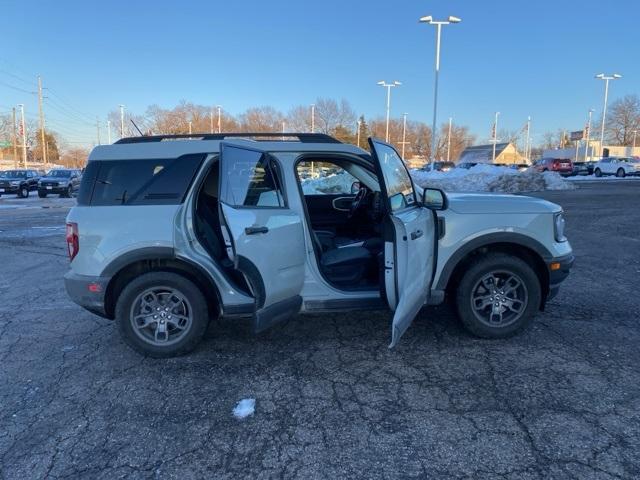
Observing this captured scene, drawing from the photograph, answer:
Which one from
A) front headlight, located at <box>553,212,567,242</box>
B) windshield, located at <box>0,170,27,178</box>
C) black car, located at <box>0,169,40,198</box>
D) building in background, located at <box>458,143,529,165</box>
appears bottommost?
black car, located at <box>0,169,40,198</box>

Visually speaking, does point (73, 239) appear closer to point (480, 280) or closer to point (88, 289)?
point (88, 289)

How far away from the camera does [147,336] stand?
399cm

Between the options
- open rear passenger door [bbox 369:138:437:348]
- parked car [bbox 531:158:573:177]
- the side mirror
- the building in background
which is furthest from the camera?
the building in background

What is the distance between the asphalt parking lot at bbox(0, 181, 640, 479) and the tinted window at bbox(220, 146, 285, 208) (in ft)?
4.52

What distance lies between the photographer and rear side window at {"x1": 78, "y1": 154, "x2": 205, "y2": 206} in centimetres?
384

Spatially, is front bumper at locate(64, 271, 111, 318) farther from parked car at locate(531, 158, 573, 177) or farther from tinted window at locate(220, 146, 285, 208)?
parked car at locate(531, 158, 573, 177)

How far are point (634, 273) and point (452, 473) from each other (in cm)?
575

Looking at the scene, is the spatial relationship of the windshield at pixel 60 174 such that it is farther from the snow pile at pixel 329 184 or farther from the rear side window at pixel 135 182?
the rear side window at pixel 135 182

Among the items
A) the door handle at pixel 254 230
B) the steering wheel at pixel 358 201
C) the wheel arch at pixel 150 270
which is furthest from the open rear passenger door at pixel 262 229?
the steering wheel at pixel 358 201

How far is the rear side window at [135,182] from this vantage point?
384cm

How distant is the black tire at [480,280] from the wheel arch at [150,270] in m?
2.18

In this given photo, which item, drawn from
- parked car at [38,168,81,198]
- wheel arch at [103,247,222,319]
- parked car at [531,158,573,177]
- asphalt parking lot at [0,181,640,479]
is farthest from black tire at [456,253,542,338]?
parked car at [531,158,573,177]

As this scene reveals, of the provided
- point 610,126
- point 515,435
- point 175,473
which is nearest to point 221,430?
point 175,473

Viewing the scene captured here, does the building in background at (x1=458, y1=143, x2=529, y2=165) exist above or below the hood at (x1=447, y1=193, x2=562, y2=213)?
above
